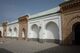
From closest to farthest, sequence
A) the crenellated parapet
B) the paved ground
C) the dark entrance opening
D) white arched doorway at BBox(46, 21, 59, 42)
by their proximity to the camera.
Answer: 1. the paved ground
2. the crenellated parapet
3. the dark entrance opening
4. white arched doorway at BBox(46, 21, 59, 42)

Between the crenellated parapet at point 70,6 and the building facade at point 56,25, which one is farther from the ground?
the crenellated parapet at point 70,6

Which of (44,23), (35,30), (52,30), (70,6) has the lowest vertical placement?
(52,30)

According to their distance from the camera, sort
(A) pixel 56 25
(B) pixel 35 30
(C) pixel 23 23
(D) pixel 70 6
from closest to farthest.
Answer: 1. (D) pixel 70 6
2. (A) pixel 56 25
3. (B) pixel 35 30
4. (C) pixel 23 23

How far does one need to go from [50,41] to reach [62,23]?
349 cm

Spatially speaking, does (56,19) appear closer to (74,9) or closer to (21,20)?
(74,9)

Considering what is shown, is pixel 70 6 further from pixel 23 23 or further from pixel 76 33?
pixel 23 23

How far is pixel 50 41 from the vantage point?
16.3 meters

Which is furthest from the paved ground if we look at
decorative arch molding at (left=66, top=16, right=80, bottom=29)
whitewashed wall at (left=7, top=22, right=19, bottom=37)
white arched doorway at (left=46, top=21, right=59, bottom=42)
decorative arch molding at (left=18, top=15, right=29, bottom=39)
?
whitewashed wall at (left=7, top=22, right=19, bottom=37)

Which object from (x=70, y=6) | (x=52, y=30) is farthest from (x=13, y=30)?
(x=70, y=6)

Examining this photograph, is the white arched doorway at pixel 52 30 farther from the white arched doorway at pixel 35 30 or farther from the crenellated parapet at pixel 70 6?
the white arched doorway at pixel 35 30

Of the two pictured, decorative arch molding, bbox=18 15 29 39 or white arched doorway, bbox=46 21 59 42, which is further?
decorative arch molding, bbox=18 15 29 39

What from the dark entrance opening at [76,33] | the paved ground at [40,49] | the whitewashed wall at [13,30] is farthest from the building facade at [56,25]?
the paved ground at [40,49]

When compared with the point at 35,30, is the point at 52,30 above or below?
below

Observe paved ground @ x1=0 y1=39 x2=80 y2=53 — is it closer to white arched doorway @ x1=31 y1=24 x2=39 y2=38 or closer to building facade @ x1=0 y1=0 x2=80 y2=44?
building facade @ x1=0 y1=0 x2=80 y2=44
